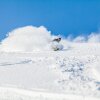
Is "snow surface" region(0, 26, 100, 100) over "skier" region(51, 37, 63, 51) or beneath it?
beneath

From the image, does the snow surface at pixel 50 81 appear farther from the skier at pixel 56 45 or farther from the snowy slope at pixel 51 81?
the skier at pixel 56 45

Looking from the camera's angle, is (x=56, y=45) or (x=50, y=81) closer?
(x=50, y=81)

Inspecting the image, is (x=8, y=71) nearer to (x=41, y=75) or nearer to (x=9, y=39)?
(x=41, y=75)

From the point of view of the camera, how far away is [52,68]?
54.1 ft

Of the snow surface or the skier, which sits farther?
the skier

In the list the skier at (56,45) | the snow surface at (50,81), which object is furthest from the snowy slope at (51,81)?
the skier at (56,45)

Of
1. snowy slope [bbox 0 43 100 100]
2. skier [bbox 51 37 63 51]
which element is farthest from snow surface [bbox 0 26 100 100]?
skier [bbox 51 37 63 51]

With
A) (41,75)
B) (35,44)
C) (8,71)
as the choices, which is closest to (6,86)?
(41,75)

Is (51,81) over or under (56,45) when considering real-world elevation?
under

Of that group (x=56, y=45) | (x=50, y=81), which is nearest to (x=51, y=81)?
(x=50, y=81)

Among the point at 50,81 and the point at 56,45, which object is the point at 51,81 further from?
the point at 56,45

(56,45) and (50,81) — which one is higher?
(56,45)

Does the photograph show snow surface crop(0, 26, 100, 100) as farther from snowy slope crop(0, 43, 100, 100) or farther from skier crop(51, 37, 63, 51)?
skier crop(51, 37, 63, 51)

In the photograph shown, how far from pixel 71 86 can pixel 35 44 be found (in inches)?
855
